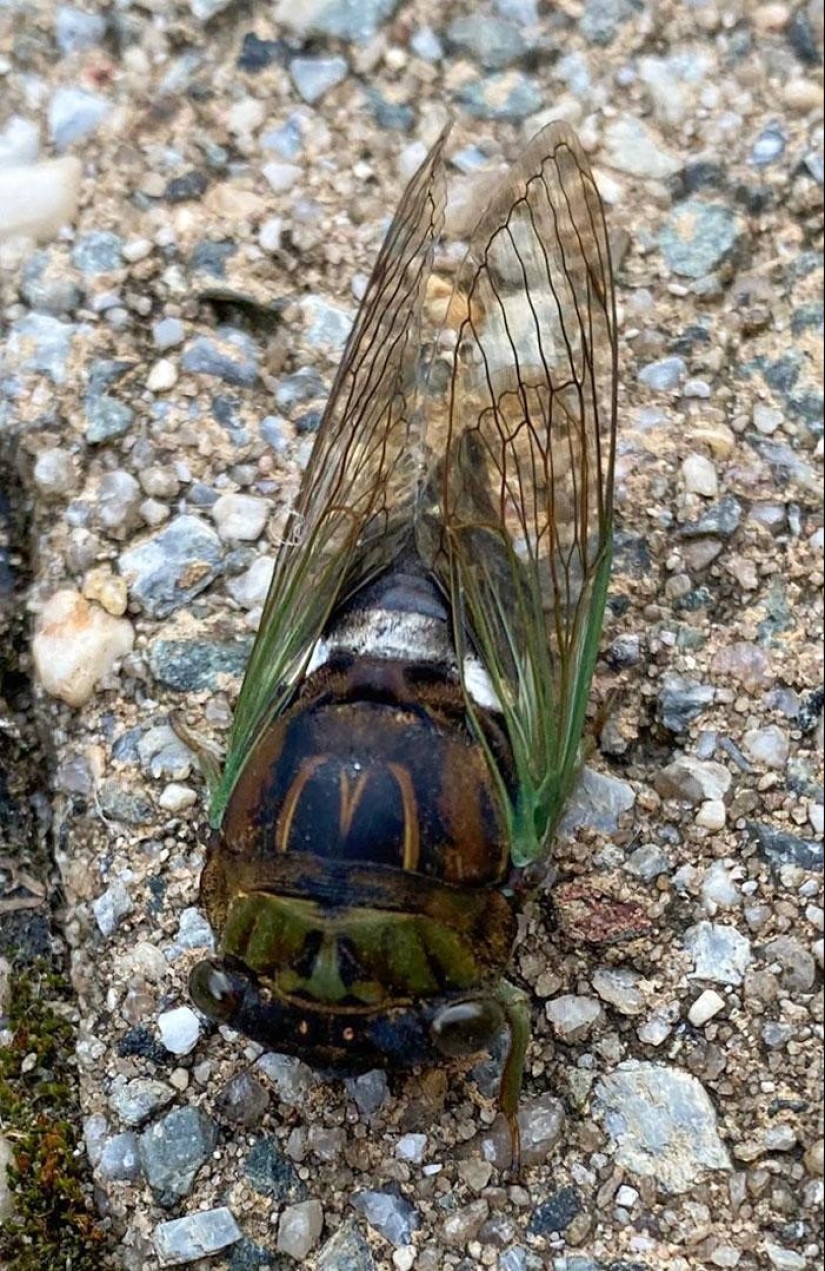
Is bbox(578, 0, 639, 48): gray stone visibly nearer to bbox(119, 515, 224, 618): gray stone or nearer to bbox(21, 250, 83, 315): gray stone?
bbox(21, 250, 83, 315): gray stone

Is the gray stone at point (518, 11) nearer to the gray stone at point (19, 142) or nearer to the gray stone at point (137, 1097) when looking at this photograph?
the gray stone at point (19, 142)

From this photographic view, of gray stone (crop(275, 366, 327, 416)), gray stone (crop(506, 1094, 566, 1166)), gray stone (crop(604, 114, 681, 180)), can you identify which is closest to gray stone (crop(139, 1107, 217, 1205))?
gray stone (crop(506, 1094, 566, 1166))

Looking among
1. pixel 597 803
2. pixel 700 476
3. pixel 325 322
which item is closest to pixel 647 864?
pixel 597 803

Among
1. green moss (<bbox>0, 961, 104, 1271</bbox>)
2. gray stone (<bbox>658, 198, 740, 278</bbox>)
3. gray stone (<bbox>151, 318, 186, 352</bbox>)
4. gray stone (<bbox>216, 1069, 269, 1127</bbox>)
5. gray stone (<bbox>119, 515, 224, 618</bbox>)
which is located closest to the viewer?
green moss (<bbox>0, 961, 104, 1271</bbox>)

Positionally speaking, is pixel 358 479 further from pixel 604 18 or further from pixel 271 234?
pixel 604 18

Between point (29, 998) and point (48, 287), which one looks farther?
point (48, 287)

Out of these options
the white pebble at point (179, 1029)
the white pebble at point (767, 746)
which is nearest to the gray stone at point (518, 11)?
the white pebble at point (767, 746)
